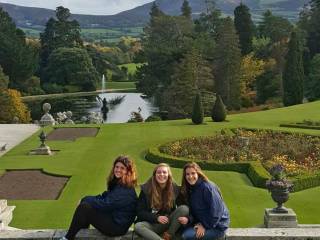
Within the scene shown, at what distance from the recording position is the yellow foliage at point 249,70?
5738 centimetres

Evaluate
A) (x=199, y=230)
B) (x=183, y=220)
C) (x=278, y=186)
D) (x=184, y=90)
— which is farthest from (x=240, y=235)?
(x=184, y=90)

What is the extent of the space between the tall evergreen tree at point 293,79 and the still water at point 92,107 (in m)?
17.8

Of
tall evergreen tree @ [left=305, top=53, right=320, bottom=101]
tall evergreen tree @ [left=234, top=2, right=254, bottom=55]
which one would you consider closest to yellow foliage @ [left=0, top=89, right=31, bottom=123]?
tall evergreen tree @ [left=305, top=53, right=320, bottom=101]

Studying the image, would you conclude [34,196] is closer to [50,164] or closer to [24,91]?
[50,164]

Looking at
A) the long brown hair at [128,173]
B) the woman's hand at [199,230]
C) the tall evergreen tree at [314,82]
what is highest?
the long brown hair at [128,173]

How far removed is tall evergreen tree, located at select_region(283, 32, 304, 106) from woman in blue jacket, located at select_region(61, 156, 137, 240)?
39330 mm

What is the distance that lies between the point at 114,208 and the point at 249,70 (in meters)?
51.2

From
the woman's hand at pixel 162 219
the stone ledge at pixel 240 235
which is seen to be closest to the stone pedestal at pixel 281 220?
the stone ledge at pixel 240 235

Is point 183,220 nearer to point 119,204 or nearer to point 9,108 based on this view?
point 119,204

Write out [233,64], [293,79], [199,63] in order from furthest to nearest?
[233,64] < [199,63] < [293,79]

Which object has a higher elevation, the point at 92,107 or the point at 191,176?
the point at 191,176

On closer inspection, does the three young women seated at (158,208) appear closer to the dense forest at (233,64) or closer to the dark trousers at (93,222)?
the dark trousers at (93,222)

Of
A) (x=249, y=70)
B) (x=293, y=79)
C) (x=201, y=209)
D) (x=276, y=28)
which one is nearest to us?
(x=201, y=209)

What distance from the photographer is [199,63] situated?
54250 millimetres
